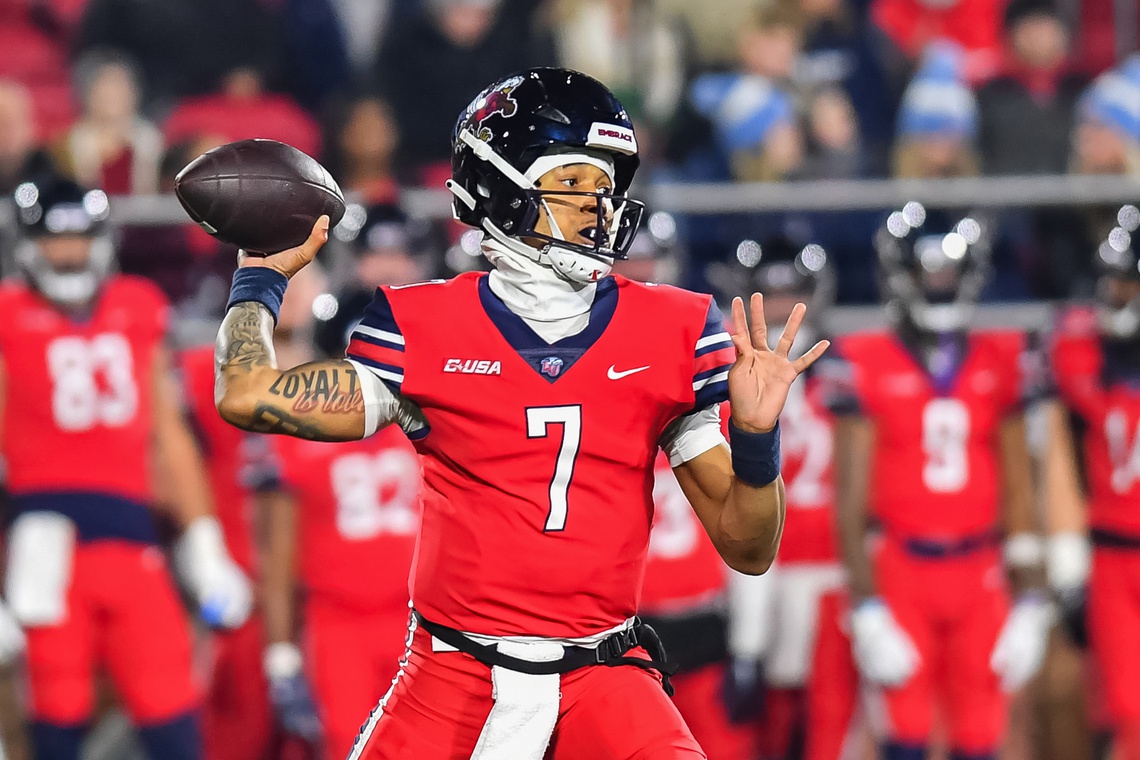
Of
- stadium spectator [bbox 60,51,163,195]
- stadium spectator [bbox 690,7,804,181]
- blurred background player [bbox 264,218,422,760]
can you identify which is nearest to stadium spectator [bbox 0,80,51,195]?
stadium spectator [bbox 60,51,163,195]

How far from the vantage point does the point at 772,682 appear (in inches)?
247

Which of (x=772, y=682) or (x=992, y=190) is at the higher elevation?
(x=992, y=190)

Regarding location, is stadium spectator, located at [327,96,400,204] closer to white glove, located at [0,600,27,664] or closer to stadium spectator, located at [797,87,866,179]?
stadium spectator, located at [797,87,866,179]

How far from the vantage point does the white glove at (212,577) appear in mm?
5590

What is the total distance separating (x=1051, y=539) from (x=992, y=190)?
5.02 ft

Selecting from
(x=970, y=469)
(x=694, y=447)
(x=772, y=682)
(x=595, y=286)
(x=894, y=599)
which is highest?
(x=595, y=286)

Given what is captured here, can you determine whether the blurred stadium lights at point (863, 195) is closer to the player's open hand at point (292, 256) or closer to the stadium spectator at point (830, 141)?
the stadium spectator at point (830, 141)

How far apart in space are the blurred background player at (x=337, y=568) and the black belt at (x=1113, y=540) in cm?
225

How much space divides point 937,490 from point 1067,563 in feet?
1.82

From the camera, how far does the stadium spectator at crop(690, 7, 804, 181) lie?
7.14 meters

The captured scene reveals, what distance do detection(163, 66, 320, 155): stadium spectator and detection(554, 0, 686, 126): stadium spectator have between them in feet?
3.75

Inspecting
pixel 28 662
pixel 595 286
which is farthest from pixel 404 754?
pixel 28 662

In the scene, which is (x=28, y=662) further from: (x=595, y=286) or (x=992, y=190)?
(x=992, y=190)

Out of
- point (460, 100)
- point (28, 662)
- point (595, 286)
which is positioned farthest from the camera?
point (460, 100)
